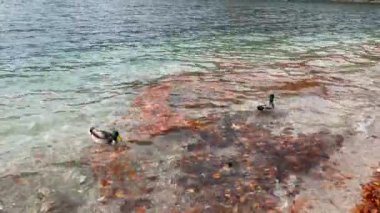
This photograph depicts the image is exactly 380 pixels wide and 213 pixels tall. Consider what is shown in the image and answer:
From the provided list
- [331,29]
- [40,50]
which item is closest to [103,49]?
[40,50]

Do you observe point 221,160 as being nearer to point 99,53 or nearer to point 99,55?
point 99,55

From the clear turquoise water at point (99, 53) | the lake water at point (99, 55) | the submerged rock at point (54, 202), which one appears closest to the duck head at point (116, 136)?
the lake water at point (99, 55)

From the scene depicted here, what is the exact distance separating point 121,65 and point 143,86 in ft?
17.9

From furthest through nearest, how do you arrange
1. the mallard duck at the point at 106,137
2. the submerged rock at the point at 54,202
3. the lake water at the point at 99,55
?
the lake water at the point at 99,55 → the mallard duck at the point at 106,137 → the submerged rock at the point at 54,202

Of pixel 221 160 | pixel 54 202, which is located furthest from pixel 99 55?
pixel 54 202

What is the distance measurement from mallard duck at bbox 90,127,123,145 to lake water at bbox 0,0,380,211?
0.40 meters

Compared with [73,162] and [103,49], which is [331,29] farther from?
[73,162]

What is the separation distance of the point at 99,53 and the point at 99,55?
786mm

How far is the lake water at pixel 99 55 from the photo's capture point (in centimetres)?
1573

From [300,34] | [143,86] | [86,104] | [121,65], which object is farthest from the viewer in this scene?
[300,34]

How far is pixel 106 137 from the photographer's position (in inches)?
543

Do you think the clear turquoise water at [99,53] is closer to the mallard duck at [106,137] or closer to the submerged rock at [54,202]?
the mallard duck at [106,137]

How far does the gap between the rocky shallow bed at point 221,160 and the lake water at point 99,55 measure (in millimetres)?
A: 1419

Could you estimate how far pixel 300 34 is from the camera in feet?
142
